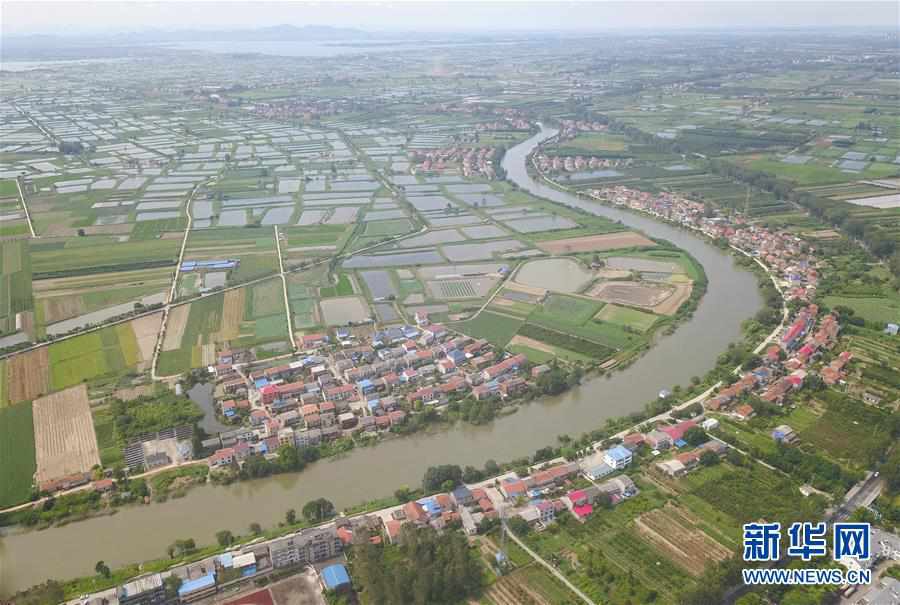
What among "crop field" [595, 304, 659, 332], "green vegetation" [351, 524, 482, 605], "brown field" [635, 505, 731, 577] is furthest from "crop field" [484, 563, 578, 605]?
"crop field" [595, 304, 659, 332]

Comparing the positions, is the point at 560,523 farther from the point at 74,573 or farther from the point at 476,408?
the point at 74,573

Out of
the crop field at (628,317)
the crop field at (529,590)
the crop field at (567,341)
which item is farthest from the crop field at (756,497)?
the crop field at (628,317)

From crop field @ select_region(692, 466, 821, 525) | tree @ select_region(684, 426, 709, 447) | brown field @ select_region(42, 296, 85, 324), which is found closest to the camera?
crop field @ select_region(692, 466, 821, 525)

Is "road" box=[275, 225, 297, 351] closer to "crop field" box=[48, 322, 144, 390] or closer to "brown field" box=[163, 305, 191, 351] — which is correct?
"brown field" box=[163, 305, 191, 351]

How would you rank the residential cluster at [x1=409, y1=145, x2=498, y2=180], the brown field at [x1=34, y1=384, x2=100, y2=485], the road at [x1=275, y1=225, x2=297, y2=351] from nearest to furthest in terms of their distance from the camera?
Result: the brown field at [x1=34, y1=384, x2=100, y2=485] → the road at [x1=275, y1=225, x2=297, y2=351] → the residential cluster at [x1=409, y1=145, x2=498, y2=180]

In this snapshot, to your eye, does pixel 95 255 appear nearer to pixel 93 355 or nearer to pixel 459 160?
pixel 93 355

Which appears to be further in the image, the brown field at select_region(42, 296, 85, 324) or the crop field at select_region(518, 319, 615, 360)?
the brown field at select_region(42, 296, 85, 324)

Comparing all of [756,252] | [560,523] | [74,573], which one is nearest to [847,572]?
[560,523]
